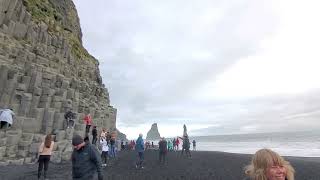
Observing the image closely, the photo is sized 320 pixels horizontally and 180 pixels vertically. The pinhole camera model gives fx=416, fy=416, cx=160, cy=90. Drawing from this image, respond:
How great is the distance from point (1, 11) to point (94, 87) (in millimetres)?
19463

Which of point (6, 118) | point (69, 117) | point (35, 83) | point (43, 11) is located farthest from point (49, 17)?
point (6, 118)

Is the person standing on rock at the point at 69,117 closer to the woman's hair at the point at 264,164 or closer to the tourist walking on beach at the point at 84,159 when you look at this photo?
the tourist walking on beach at the point at 84,159

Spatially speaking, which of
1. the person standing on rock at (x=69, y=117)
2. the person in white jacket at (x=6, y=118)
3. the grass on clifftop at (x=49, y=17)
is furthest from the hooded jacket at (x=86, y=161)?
the grass on clifftop at (x=49, y=17)

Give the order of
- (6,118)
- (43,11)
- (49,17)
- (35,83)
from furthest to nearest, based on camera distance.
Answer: (49,17) → (43,11) → (35,83) → (6,118)

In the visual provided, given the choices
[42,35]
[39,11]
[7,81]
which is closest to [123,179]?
[7,81]

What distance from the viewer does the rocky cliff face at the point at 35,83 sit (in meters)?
26.5

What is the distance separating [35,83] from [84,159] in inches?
815

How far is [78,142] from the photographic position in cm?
975

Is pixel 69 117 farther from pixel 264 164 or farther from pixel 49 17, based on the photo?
pixel 264 164

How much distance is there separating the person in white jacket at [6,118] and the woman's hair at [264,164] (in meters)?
22.3

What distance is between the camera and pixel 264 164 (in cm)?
443

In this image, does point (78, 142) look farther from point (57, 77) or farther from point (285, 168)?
point (57, 77)

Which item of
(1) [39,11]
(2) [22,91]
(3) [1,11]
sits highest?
(1) [39,11]

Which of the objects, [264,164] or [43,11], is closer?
[264,164]
